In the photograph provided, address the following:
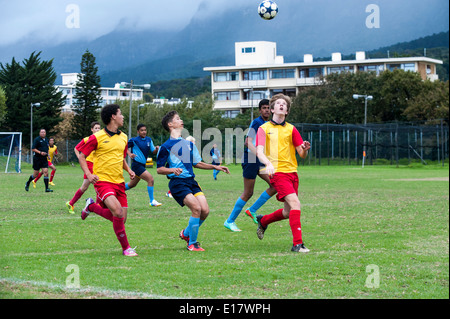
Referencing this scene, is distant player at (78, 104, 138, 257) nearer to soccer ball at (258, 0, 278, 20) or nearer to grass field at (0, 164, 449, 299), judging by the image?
grass field at (0, 164, 449, 299)

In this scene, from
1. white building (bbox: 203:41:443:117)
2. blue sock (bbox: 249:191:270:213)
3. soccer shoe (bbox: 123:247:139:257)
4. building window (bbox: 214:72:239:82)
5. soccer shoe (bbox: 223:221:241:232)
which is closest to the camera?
soccer shoe (bbox: 123:247:139:257)

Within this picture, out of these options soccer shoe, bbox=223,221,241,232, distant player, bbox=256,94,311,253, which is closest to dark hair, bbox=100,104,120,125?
distant player, bbox=256,94,311,253

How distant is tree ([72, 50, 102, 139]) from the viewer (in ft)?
219

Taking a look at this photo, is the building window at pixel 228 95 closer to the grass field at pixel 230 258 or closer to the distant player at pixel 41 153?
the distant player at pixel 41 153

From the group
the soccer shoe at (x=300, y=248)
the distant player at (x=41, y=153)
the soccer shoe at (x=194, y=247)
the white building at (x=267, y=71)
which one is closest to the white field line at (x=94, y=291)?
the soccer shoe at (x=194, y=247)

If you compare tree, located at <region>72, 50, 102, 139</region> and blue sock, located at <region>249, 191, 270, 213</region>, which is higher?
tree, located at <region>72, 50, 102, 139</region>

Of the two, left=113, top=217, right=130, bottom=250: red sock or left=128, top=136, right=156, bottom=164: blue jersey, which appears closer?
left=113, top=217, right=130, bottom=250: red sock

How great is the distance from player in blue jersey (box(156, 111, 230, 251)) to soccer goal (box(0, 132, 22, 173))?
35.4 meters

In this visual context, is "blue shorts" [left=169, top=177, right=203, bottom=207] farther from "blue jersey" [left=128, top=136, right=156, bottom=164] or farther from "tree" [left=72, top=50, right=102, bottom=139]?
"tree" [left=72, top=50, right=102, bottom=139]

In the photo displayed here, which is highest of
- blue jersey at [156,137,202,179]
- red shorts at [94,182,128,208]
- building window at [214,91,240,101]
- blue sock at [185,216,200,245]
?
building window at [214,91,240,101]

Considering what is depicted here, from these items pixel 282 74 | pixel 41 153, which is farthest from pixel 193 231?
pixel 282 74

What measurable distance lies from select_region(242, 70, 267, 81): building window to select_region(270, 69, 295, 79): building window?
1.32 metres

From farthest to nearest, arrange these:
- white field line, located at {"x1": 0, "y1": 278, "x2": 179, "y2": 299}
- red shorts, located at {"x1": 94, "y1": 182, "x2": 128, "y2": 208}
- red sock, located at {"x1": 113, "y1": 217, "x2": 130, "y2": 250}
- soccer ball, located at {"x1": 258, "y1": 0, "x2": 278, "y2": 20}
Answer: soccer ball, located at {"x1": 258, "y1": 0, "x2": 278, "y2": 20} → red shorts, located at {"x1": 94, "y1": 182, "x2": 128, "y2": 208} → red sock, located at {"x1": 113, "y1": 217, "x2": 130, "y2": 250} → white field line, located at {"x1": 0, "y1": 278, "x2": 179, "y2": 299}

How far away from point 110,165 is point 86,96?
6042cm
